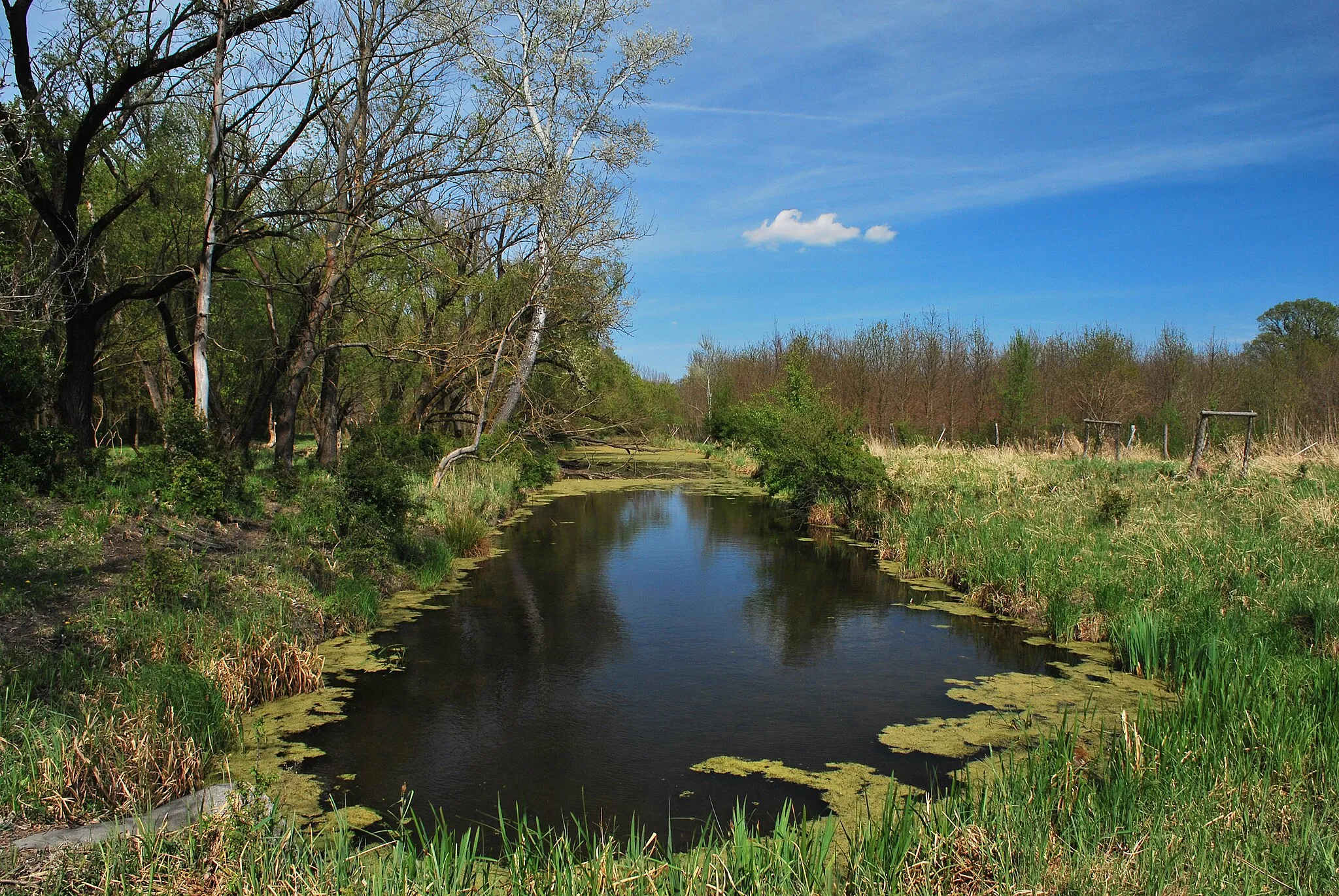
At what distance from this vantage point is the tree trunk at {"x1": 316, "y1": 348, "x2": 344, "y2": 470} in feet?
59.1

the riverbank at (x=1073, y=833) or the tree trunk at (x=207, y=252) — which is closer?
the riverbank at (x=1073, y=833)

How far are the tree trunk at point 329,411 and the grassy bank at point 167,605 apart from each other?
16.8 feet

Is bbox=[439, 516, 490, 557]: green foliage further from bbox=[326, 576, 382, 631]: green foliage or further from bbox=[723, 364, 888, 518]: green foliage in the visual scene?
bbox=[723, 364, 888, 518]: green foliage

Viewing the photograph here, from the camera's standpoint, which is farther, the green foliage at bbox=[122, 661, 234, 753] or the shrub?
the shrub

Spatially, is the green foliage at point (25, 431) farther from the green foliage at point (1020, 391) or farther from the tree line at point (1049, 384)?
the green foliage at point (1020, 391)

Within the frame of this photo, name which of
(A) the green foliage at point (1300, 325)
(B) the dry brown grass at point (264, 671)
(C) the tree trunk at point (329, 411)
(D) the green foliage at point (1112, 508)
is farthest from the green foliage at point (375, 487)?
(A) the green foliage at point (1300, 325)

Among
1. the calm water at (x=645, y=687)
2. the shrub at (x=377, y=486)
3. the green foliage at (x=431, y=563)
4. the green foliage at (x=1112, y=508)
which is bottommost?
the calm water at (x=645, y=687)

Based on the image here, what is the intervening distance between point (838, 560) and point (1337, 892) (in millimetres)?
11247

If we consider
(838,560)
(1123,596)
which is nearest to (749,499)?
(838,560)

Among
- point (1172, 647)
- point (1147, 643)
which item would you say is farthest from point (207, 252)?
point (1172, 647)

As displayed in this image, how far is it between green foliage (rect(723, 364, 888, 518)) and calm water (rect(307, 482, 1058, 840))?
283 cm

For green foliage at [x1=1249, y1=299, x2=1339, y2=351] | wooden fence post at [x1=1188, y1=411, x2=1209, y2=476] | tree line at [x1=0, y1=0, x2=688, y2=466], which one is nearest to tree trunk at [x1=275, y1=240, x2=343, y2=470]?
tree line at [x1=0, y1=0, x2=688, y2=466]

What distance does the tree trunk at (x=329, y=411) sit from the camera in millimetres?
18000

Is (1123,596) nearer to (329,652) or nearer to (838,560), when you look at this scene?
(838,560)
